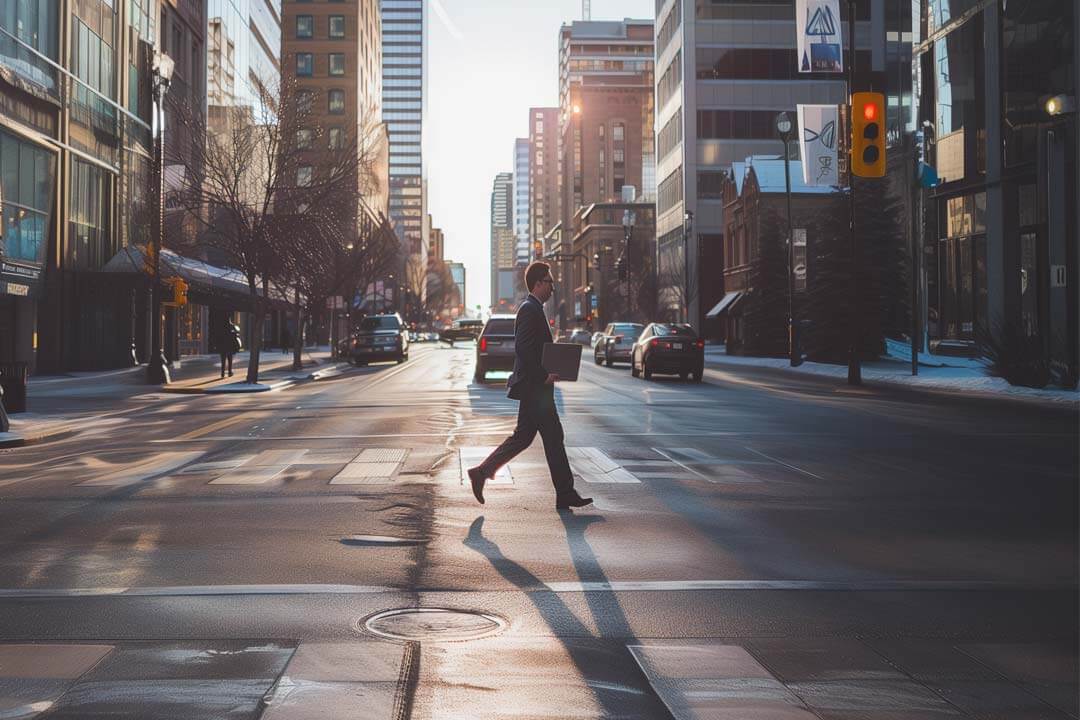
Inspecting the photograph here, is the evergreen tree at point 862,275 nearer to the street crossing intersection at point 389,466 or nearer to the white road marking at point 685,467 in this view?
the white road marking at point 685,467

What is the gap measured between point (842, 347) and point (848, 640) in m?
39.6

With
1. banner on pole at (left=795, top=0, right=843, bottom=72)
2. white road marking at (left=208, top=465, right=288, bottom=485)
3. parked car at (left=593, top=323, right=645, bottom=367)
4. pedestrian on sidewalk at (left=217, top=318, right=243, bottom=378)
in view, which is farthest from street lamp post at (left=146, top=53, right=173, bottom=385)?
white road marking at (left=208, top=465, right=288, bottom=485)

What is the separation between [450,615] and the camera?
581cm

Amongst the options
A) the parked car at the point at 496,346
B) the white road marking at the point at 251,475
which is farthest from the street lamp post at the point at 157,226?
the white road marking at the point at 251,475

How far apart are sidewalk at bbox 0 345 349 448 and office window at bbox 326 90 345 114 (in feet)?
245

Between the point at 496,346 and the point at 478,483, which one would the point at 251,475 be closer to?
the point at 478,483

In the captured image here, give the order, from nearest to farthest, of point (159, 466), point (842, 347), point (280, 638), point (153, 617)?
point (280, 638)
point (153, 617)
point (159, 466)
point (842, 347)

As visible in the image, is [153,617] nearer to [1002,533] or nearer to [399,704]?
[399,704]

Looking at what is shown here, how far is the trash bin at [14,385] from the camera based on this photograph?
2064 cm

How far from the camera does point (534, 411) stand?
376 inches

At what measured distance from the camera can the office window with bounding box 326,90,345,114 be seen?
115750 mm

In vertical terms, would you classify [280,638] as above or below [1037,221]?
below

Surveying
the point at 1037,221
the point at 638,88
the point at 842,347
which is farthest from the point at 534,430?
the point at 638,88

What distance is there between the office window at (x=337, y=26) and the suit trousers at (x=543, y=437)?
115 m
